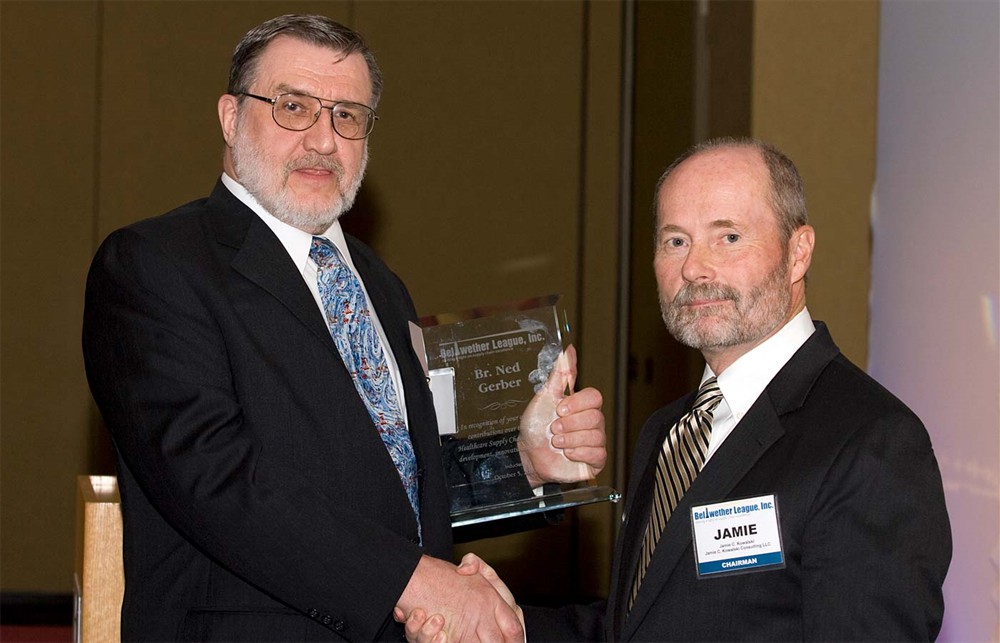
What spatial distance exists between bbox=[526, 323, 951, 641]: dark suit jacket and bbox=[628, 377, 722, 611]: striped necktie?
0.07m

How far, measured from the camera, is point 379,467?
2.16 m

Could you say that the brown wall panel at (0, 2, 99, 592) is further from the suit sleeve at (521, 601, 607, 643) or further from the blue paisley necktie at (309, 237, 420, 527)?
the suit sleeve at (521, 601, 607, 643)

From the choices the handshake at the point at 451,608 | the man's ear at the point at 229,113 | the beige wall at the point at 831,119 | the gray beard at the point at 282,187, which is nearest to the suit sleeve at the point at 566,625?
the handshake at the point at 451,608

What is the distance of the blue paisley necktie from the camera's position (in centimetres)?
229

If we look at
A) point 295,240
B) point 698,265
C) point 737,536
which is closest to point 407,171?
point 295,240

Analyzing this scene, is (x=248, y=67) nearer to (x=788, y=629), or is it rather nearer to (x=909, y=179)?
(x=788, y=629)

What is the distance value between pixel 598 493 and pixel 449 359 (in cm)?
45

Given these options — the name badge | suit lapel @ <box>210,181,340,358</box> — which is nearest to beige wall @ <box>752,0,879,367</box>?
suit lapel @ <box>210,181,340,358</box>

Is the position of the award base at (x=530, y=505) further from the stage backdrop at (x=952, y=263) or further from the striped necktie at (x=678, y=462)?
the stage backdrop at (x=952, y=263)

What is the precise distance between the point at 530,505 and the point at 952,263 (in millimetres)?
1549

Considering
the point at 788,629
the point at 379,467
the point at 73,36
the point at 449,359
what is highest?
the point at 73,36

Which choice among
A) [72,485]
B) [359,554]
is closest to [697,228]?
[359,554]

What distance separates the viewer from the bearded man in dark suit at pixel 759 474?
5.45 feet

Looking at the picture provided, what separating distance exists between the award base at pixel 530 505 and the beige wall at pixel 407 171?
2572 millimetres
